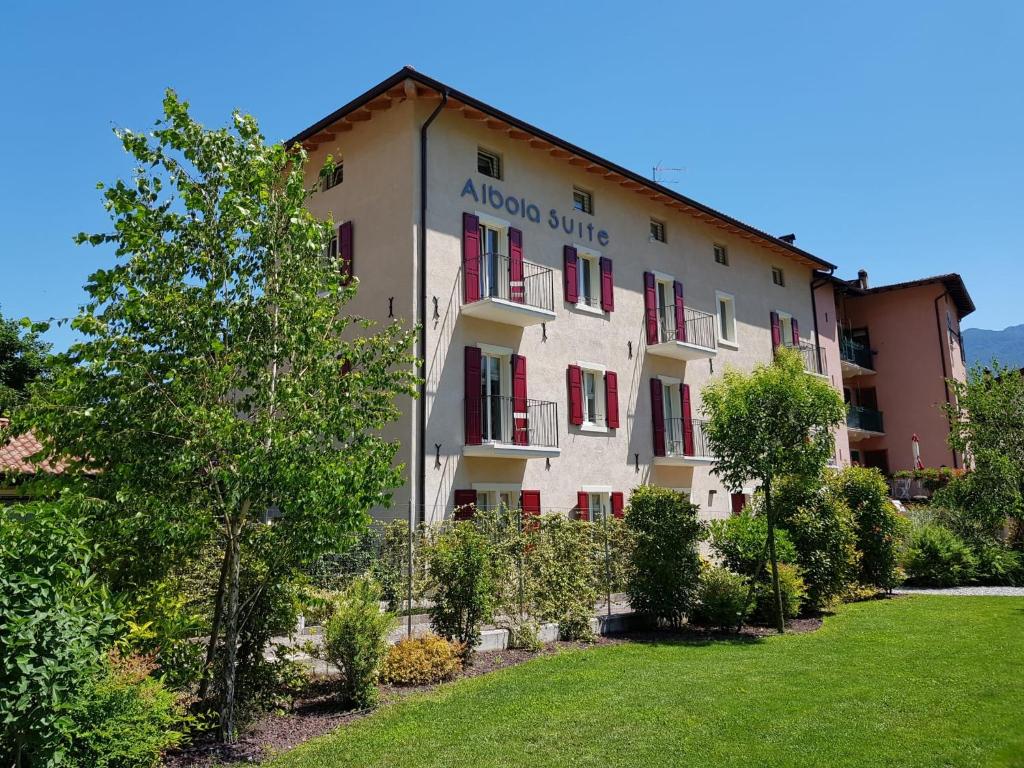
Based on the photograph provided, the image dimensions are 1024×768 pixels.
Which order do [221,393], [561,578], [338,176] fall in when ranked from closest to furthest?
[221,393], [561,578], [338,176]

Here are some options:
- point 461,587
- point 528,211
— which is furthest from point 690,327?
point 461,587

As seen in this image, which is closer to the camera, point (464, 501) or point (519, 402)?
point (464, 501)

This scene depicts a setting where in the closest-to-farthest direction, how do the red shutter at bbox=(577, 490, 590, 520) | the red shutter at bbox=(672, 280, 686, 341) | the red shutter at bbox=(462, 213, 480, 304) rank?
1. the red shutter at bbox=(462, 213, 480, 304)
2. the red shutter at bbox=(577, 490, 590, 520)
3. the red shutter at bbox=(672, 280, 686, 341)

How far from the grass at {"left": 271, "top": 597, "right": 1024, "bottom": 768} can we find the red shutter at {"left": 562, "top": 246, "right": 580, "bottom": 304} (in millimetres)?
9951

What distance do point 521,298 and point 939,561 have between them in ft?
37.3

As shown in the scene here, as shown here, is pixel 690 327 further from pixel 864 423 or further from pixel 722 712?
pixel 722 712

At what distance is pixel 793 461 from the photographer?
474 inches

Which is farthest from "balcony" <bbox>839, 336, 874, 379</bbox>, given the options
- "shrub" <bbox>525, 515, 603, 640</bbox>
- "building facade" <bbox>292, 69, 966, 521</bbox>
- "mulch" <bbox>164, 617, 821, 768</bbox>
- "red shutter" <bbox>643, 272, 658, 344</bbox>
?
"mulch" <bbox>164, 617, 821, 768</bbox>

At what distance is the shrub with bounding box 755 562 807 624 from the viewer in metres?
12.5

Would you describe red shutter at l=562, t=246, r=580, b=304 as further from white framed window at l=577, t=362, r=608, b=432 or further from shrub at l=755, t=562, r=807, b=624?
shrub at l=755, t=562, r=807, b=624

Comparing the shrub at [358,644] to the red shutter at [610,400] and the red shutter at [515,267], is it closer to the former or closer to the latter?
the red shutter at [515,267]

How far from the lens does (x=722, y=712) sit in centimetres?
720

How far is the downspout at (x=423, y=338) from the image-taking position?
48.0 ft

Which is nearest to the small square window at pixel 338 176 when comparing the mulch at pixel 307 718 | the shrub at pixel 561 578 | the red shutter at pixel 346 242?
the red shutter at pixel 346 242
